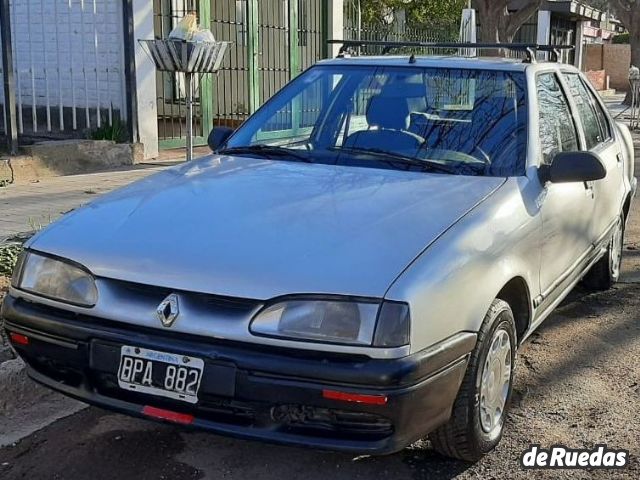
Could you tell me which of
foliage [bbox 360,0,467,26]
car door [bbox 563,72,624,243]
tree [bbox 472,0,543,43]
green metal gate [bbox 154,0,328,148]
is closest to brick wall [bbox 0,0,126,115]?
green metal gate [bbox 154,0,328,148]

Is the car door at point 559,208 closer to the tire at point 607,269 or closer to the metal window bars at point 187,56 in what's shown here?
the tire at point 607,269

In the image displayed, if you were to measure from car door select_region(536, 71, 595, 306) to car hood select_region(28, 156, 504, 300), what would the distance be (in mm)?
485

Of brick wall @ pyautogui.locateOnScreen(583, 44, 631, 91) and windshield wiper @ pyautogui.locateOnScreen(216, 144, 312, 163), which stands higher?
brick wall @ pyautogui.locateOnScreen(583, 44, 631, 91)

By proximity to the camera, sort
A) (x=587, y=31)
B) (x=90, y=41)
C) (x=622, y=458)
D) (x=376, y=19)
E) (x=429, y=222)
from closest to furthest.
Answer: (x=429, y=222), (x=622, y=458), (x=90, y=41), (x=376, y=19), (x=587, y=31)

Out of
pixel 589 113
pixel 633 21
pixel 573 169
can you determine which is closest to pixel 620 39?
pixel 633 21

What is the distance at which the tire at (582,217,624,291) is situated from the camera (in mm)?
5828

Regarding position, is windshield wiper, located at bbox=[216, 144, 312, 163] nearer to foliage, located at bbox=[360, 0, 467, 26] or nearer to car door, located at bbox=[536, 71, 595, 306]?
car door, located at bbox=[536, 71, 595, 306]

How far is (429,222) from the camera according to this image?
3236 mm

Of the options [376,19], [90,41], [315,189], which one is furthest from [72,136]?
[376,19]

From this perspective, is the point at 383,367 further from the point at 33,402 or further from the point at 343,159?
the point at 33,402

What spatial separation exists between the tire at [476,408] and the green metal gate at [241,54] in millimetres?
8271

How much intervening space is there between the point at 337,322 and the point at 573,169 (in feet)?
5.65

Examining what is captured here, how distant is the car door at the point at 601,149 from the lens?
5.05 m

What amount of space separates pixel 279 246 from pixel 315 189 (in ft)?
2.20
